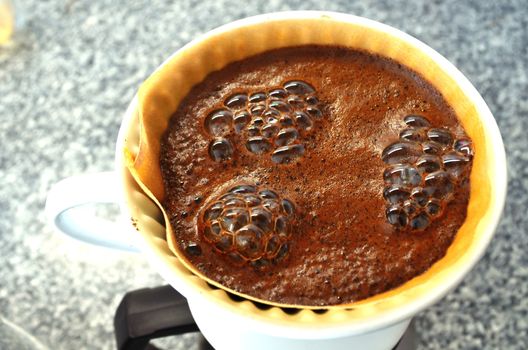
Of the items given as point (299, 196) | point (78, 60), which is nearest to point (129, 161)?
point (299, 196)

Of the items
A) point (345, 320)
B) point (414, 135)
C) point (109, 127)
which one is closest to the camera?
point (345, 320)

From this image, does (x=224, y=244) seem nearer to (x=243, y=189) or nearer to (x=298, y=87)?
(x=243, y=189)

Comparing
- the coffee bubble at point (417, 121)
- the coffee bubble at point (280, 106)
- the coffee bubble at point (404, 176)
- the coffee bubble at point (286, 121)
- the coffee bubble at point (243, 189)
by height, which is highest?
the coffee bubble at point (280, 106)

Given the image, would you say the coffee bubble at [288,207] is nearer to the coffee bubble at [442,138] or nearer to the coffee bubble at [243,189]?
the coffee bubble at [243,189]

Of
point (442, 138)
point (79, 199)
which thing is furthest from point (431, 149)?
point (79, 199)

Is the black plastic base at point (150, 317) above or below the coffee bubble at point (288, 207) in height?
below

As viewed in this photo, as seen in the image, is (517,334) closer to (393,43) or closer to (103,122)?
(393,43)

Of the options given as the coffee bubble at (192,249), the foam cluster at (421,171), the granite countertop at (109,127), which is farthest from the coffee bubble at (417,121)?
the granite countertop at (109,127)
